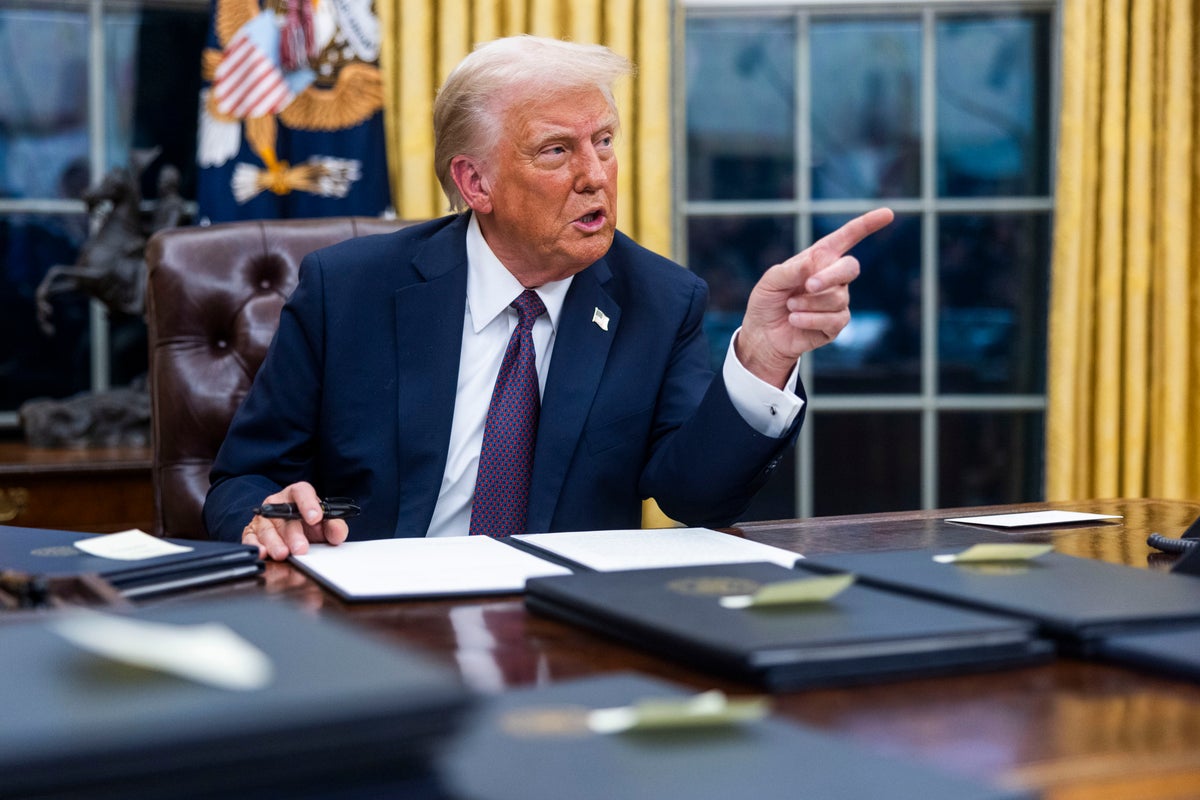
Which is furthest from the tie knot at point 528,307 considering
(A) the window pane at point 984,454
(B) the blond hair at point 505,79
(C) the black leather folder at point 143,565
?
(A) the window pane at point 984,454

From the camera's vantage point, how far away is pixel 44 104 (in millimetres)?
3494

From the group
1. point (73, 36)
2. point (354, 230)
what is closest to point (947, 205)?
point (354, 230)

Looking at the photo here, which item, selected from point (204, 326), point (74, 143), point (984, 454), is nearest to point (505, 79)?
point (204, 326)

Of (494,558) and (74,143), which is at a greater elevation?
(74,143)

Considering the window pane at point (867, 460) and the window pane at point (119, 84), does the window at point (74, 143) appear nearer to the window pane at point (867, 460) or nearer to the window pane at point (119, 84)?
the window pane at point (119, 84)

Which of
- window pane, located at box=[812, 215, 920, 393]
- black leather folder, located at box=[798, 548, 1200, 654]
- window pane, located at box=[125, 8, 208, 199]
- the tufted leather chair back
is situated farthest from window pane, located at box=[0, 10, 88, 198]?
black leather folder, located at box=[798, 548, 1200, 654]

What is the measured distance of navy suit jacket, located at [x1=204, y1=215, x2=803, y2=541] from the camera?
1.72 meters

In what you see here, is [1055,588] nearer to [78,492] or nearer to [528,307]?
[528,307]

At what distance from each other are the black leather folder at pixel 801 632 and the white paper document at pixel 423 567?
0.47 feet

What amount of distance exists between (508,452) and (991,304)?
266cm

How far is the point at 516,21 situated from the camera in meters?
3.44

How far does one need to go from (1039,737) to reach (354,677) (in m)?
0.34

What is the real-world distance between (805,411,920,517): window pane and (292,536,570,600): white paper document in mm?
2823

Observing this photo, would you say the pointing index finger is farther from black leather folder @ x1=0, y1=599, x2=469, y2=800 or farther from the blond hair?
black leather folder @ x1=0, y1=599, x2=469, y2=800
